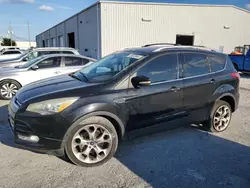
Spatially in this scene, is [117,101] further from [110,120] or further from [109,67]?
[109,67]

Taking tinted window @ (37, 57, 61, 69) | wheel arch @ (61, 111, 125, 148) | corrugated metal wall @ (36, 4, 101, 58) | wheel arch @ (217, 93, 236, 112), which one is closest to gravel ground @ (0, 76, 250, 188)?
wheel arch @ (61, 111, 125, 148)

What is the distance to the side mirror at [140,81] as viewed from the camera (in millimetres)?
3221

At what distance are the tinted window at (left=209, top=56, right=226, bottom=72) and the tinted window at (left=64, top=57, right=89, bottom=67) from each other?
195 inches

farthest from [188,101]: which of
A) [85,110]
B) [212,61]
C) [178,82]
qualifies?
[85,110]

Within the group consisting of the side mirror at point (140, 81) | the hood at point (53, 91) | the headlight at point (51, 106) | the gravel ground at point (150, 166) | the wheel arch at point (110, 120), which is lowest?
the gravel ground at point (150, 166)

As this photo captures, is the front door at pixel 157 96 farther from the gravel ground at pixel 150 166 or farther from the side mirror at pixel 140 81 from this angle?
the gravel ground at pixel 150 166

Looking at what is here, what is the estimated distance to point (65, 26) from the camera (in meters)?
29.8

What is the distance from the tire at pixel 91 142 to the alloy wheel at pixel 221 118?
227 centimetres

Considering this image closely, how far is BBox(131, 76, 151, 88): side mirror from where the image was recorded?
322 centimetres

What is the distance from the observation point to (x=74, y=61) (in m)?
7.88

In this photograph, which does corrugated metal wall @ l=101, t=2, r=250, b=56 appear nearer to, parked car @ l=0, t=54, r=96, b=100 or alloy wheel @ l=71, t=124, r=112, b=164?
parked car @ l=0, t=54, r=96, b=100

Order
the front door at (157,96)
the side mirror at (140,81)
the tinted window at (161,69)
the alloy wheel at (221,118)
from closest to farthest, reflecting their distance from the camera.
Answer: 1. the side mirror at (140,81)
2. the front door at (157,96)
3. the tinted window at (161,69)
4. the alloy wheel at (221,118)

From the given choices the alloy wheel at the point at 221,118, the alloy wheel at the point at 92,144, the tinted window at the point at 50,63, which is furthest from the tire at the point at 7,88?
the alloy wheel at the point at 221,118

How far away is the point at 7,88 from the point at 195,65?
5768 millimetres
